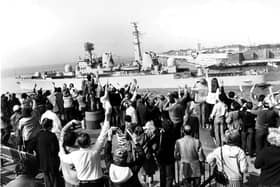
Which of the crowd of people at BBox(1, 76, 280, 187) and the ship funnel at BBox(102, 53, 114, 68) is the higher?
the ship funnel at BBox(102, 53, 114, 68)

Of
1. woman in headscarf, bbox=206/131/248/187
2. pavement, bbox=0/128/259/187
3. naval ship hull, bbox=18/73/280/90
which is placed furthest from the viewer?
naval ship hull, bbox=18/73/280/90

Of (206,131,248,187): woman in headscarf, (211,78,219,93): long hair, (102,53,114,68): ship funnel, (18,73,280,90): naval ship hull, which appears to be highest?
(102,53,114,68): ship funnel

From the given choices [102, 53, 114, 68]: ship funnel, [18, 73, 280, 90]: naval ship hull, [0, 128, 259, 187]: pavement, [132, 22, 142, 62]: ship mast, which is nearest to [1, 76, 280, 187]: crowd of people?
[0, 128, 259, 187]: pavement

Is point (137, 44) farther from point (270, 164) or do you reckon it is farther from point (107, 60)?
point (270, 164)

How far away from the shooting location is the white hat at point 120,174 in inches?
153

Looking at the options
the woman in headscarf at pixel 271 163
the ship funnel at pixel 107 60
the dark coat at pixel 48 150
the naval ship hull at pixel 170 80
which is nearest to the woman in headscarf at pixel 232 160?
the woman in headscarf at pixel 271 163

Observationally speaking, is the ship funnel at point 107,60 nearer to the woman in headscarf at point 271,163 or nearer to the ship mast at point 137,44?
the ship mast at point 137,44

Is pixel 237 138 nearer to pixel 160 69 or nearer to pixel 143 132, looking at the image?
pixel 143 132

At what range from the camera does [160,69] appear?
44.3 meters

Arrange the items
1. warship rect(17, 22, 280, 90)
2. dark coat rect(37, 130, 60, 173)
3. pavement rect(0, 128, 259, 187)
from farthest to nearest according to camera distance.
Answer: warship rect(17, 22, 280, 90) → pavement rect(0, 128, 259, 187) → dark coat rect(37, 130, 60, 173)

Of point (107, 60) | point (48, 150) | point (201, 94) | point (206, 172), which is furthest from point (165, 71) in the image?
point (48, 150)

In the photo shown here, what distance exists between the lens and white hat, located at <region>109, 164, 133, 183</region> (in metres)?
3.88

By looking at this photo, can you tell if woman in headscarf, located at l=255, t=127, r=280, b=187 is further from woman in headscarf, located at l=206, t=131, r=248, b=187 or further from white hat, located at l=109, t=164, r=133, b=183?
white hat, located at l=109, t=164, r=133, b=183

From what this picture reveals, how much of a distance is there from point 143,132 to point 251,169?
2.72 m
